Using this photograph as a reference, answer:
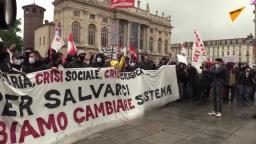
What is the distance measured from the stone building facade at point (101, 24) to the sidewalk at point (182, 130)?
47.7 m

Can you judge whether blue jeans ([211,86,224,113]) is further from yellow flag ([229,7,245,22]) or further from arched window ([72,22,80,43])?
arched window ([72,22,80,43])

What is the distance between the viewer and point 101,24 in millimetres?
64188

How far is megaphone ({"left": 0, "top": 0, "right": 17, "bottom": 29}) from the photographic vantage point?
8.36 feet

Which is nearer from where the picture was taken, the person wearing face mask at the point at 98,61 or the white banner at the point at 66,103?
the white banner at the point at 66,103

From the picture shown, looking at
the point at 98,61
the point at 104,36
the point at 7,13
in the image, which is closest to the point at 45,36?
the point at 104,36

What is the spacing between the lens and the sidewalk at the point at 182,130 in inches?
256

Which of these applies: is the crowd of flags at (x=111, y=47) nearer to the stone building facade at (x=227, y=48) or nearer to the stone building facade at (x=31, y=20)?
the stone building facade at (x=31, y=20)

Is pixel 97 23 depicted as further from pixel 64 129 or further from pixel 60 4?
pixel 64 129

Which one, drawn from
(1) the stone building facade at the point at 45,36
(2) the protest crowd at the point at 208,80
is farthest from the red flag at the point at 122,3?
(1) the stone building facade at the point at 45,36

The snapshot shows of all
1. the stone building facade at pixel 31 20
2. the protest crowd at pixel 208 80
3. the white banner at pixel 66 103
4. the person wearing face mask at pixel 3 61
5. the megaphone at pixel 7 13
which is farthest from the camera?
the stone building facade at pixel 31 20

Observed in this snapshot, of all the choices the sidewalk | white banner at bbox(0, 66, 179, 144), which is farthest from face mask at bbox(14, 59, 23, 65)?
the sidewalk

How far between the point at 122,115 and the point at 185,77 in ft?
16.5

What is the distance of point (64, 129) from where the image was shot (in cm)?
604

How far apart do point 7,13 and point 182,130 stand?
5559 mm
